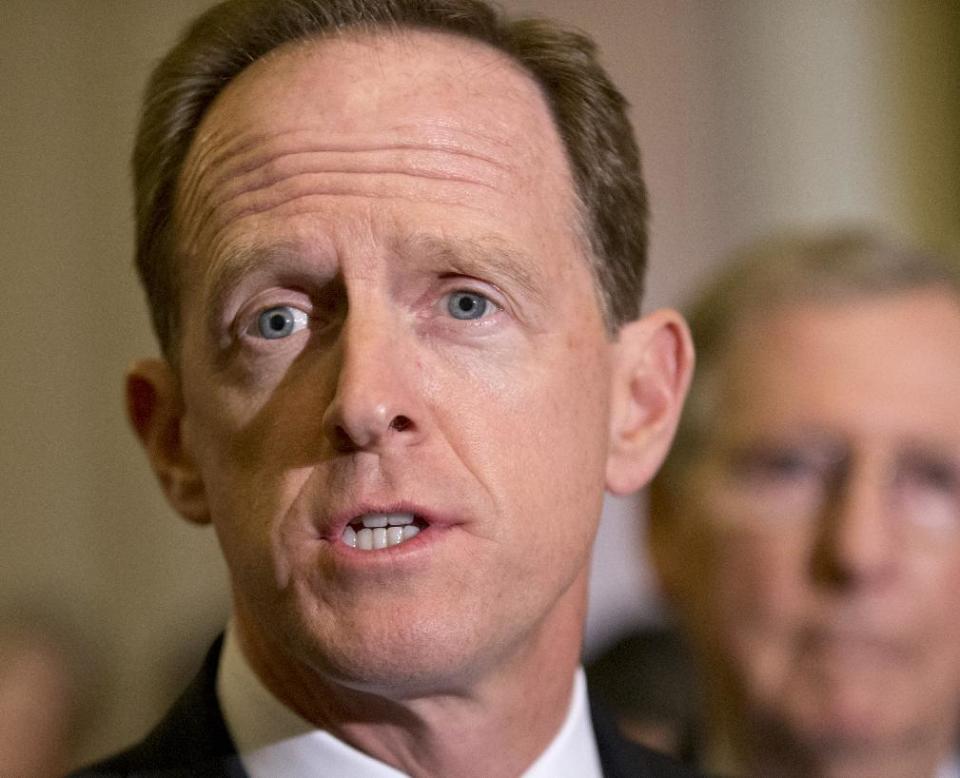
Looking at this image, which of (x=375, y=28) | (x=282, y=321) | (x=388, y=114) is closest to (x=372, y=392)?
(x=282, y=321)

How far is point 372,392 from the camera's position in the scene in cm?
129

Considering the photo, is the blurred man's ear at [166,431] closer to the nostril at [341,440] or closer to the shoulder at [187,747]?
the shoulder at [187,747]

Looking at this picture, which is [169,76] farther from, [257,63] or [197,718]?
[197,718]

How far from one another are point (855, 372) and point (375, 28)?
1.10 metres

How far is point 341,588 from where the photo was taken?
1329 mm

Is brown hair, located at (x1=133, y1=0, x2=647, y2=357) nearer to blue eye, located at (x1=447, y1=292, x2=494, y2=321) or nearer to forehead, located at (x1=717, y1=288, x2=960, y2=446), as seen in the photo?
blue eye, located at (x1=447, y1=292, x2=494, y2=321)

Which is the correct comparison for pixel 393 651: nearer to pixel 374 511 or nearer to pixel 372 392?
pixel 374 511

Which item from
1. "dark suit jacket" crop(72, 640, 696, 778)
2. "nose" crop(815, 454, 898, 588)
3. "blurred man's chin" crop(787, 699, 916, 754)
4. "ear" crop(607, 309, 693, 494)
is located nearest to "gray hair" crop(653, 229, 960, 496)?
"nose" crop(815, 454, 898, 588)

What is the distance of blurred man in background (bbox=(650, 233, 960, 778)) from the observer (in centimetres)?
222

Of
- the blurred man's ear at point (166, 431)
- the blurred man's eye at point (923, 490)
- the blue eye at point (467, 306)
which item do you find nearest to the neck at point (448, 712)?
the blurred man's ear at point (166, 431)

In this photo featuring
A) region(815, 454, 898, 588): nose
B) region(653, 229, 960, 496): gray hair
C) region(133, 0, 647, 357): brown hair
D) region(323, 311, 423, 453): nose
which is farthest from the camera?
region(653, 229, 960, 496): gray hair

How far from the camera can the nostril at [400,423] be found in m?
1.32

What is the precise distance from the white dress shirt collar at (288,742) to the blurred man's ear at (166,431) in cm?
17

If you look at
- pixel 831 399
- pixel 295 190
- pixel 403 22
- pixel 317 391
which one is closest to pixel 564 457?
pixel 317 391
